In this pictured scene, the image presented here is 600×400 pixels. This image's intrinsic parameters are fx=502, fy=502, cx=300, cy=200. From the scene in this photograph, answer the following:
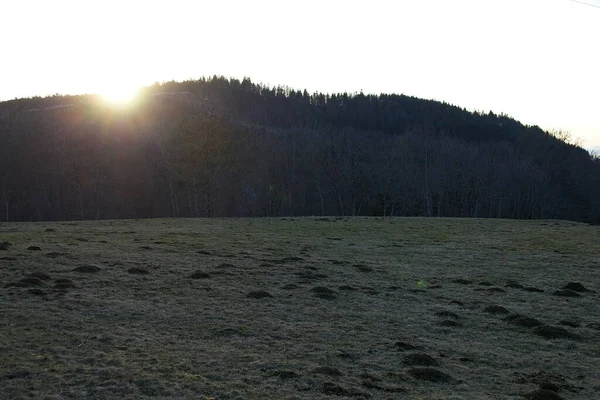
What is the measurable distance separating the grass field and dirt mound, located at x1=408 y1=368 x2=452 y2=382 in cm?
4

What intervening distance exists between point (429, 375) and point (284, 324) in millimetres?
4894

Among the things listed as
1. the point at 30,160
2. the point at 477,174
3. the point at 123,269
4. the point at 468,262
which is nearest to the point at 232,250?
the point at 123,269

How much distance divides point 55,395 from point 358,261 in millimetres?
20931

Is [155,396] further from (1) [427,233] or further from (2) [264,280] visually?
(1) [427,233]

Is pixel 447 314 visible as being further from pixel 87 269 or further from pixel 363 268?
pixel 87 269

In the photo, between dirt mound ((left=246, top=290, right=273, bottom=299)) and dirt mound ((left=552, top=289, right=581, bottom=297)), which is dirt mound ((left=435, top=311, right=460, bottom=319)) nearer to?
dirt mound ((left=246, top=290, right=273, bottom=299))

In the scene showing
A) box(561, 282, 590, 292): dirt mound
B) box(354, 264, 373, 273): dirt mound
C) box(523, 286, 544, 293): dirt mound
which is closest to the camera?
box(523, 286, 544, 293): dirt mound

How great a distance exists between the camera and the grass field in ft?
32.3

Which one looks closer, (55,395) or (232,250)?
(55,395)

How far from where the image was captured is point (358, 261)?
1107 inches

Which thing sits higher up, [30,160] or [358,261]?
[30,160]

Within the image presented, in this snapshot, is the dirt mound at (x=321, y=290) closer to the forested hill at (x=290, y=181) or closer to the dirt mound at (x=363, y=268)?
the dirt mound at (x=363, y=268)

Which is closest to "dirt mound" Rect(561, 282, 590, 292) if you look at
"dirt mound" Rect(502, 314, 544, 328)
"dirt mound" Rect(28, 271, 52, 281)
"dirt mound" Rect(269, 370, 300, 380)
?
"dirt mound" Rect(502, 314, 544, 328)

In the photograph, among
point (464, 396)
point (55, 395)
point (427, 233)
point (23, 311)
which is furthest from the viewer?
point (427, 233)
